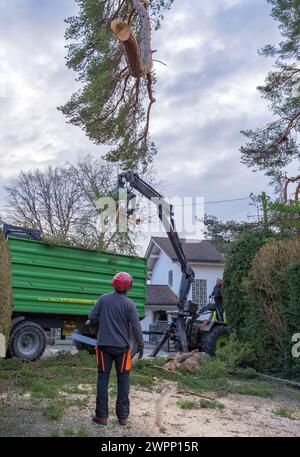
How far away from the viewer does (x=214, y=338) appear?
12.7m

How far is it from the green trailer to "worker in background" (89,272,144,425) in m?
4.75

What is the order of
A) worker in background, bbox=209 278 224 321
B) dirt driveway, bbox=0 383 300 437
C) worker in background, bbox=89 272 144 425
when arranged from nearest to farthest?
dirt driveway, bbox=0 383 300 437
worker in background, bbox=89 272 144 425
worker in background, bbox=209 278 224 321

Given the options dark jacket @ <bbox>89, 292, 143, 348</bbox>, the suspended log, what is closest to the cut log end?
the suspended log

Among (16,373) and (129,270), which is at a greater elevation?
(129,270)

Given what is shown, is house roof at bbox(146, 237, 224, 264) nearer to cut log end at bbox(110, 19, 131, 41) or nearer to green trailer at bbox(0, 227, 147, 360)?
green trailer at bbox(0, 227, 147, 360)

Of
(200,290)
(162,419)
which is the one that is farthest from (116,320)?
(200,290)

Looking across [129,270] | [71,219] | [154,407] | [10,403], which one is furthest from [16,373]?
[71,219]

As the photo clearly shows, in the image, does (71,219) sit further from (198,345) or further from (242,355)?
(242,355)

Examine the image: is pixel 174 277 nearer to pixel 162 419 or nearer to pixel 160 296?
pixel 160 296

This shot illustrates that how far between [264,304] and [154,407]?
480 centimetres

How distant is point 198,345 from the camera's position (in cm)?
1305

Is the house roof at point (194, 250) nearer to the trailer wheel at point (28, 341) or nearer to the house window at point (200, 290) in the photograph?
the house window at point (200, 290)

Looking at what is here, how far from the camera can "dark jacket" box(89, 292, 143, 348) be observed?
5465 millimetres

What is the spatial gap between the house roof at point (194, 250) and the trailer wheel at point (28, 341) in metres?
23.1
